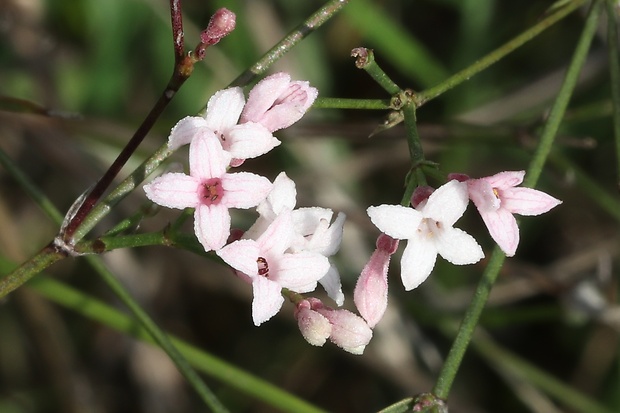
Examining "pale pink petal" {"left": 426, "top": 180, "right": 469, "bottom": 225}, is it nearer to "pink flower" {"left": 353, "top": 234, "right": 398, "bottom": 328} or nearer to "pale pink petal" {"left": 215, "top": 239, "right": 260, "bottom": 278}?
"pink flower" {"left": 353, "top": 234, "right": 398, "bottom": 328}

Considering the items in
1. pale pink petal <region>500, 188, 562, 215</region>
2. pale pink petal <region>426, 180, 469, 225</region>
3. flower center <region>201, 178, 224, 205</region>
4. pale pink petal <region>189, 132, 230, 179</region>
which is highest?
pale pink petal <region>500, 188, 562, 215</region>

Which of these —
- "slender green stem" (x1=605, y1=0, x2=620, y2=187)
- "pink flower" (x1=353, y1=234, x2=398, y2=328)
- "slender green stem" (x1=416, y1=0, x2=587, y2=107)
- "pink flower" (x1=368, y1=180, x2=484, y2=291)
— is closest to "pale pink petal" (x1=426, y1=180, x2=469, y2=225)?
"pink flower" (x1=368, y1=180, x2=484, y2=291)

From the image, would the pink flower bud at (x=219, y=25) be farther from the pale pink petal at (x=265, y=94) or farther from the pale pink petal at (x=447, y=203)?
the pale pink petal at (x=447, y=203)

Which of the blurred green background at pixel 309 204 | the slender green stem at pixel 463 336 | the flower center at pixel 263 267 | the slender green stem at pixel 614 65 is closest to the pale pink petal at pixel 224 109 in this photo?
the flower center at pixel 263 267

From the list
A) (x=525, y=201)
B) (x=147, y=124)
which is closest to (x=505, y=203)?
(x=525, y=201)

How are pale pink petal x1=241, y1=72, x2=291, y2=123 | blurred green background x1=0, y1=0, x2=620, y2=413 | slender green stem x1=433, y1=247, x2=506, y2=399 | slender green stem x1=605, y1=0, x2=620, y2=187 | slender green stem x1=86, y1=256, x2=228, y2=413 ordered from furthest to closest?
blurred green background x1=0, y1=0, x2=620, y2=413 < slender green stem x1=605, y1=0, x2=620, y2=187 < slender green stem x1=86, y1=256, x2=228, y2=413 < slender green stem x1=433, y1=247, x2=506, y2=399 < pale pink petal x1=241, y1=72, x2=291, y2=123
